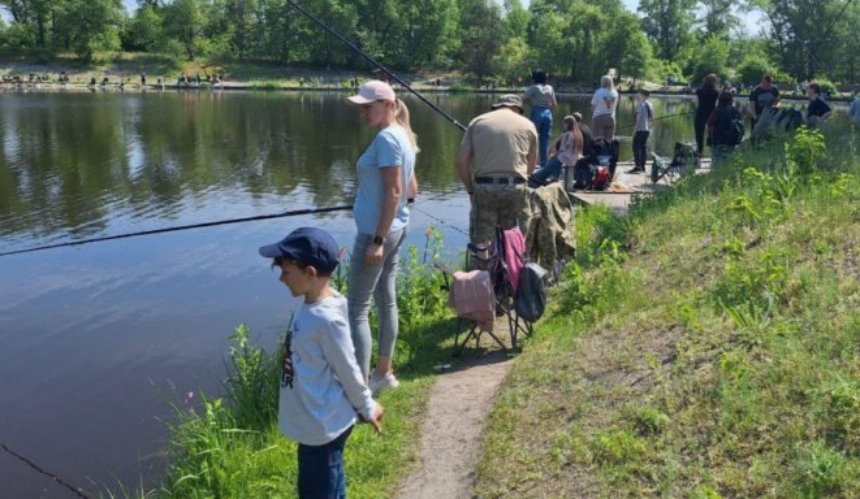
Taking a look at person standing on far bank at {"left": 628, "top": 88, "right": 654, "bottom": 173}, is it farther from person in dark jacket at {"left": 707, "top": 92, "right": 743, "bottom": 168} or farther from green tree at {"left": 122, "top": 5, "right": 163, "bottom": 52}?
green tree at {"left": 122, "top": 5, "right": 163, "bottom": 52}

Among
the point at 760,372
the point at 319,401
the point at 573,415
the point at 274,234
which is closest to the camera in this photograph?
the point at 319,401

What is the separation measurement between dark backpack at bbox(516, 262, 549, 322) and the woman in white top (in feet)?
25.7

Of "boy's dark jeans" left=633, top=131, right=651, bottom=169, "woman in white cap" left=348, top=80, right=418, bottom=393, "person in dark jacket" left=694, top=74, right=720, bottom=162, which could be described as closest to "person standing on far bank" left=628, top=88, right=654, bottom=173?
"boy's dark jeans" left=633, top=131, right=651, bottom=169

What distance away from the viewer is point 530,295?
5910 mm

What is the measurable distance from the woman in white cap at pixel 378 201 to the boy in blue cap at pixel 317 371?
146 cm

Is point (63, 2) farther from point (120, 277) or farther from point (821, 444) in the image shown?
point (821, 444)

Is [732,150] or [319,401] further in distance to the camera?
[732,150]

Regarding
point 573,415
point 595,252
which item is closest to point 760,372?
point 573,415

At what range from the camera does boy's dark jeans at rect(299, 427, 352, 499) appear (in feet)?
10.9

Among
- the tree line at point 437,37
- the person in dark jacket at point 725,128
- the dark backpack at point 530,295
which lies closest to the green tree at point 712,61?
the tree line at point 437,37

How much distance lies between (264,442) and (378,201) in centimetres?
175

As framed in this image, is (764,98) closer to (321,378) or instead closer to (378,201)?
(378,201)

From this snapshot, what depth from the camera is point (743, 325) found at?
449 centimetres

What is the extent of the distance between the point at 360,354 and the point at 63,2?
294ft
